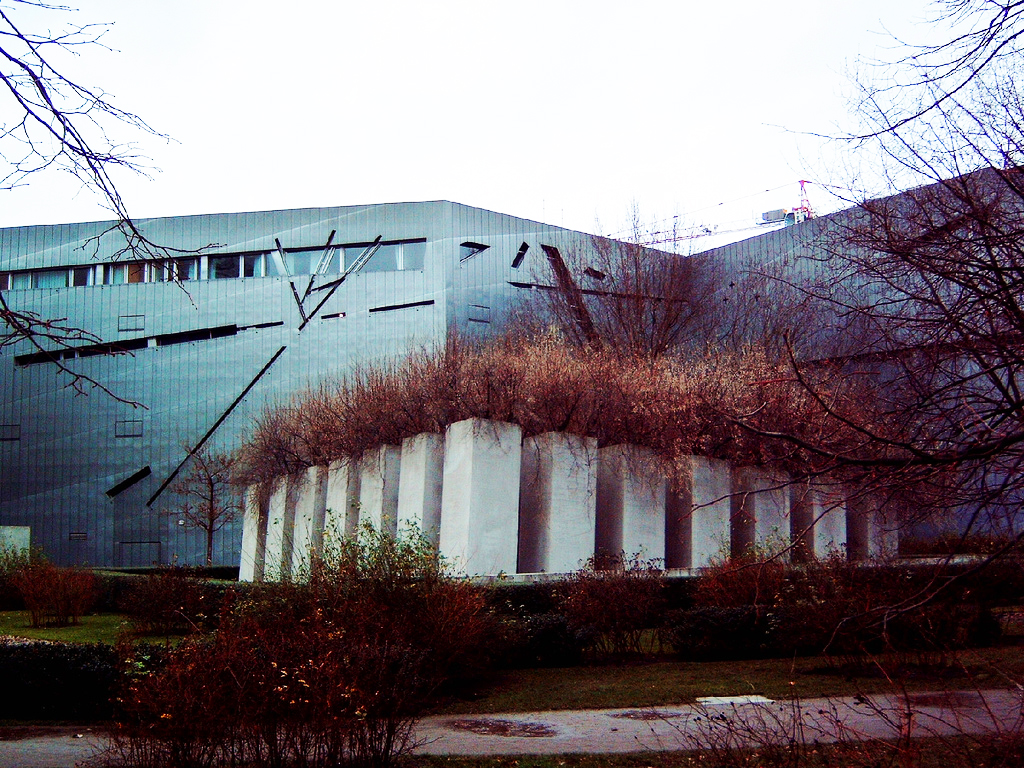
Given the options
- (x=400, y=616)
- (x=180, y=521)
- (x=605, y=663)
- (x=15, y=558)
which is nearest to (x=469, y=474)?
(x=605, y=663)

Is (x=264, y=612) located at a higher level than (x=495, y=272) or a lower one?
lower

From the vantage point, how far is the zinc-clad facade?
38219 mm

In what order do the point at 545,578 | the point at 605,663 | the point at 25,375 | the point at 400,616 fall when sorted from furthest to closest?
1. the point at 25,375
2. the point at 545,578
3. the point at 605,663
4. the point at 400,616

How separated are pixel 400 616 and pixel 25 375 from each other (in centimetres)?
3381

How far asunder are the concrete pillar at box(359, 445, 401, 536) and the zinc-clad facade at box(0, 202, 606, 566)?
543 inches

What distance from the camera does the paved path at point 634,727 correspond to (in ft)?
26.0

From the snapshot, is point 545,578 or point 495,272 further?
point 495,272

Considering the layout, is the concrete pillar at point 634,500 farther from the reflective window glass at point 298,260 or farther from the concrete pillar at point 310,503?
the reflective window glass at point 298,260

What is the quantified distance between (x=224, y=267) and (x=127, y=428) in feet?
24.4

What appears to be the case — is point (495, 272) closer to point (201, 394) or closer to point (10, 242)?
point (201, 394)

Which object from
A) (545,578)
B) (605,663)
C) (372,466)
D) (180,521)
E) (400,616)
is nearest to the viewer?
(400,616)

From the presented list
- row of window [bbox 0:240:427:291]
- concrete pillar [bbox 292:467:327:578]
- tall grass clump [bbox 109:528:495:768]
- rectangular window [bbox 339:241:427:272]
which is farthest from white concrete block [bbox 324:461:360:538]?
tall grass clump [bbox 109:528:495:768]

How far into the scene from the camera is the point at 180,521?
123 feet

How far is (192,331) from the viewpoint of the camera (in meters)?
39.6
